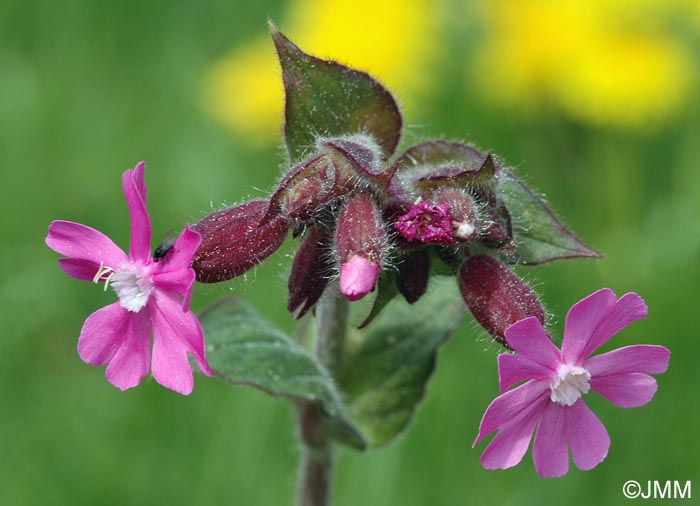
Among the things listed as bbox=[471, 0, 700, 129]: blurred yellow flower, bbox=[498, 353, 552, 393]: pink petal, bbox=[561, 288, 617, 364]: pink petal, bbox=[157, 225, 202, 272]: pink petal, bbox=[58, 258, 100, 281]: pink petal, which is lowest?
bbox=[498, 353, 552, 393]: pink petal

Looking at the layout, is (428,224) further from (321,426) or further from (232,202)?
(232,202)

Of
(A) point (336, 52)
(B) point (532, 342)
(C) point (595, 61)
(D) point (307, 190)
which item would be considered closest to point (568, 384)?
(B) point (532, 342)

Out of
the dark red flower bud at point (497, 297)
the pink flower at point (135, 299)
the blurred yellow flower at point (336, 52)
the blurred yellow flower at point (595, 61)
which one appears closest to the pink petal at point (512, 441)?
the dark red flower bud at point (497, 297)

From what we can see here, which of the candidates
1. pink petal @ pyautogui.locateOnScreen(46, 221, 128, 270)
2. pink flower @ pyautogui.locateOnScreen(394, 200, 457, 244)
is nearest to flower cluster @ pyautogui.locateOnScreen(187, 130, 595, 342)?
pink flower @ pyautogui.locateOnScreen(394, 200, 457, 244)

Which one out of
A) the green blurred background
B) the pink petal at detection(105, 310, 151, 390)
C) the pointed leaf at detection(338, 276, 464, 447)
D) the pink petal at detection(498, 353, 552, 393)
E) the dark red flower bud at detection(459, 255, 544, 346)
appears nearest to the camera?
the pink petal at detection(498, 353, 552, 393)

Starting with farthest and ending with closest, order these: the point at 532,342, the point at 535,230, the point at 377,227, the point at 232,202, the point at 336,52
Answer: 1. the point at 336,52
2. the point at 232,202
3. the point at 535,230
4. the point at 377,227
5. the point at 532,342

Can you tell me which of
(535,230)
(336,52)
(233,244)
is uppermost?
(336,52)

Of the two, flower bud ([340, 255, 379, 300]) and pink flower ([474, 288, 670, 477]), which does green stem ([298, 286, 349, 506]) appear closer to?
flower bud ([340, 255, 379, 300])
